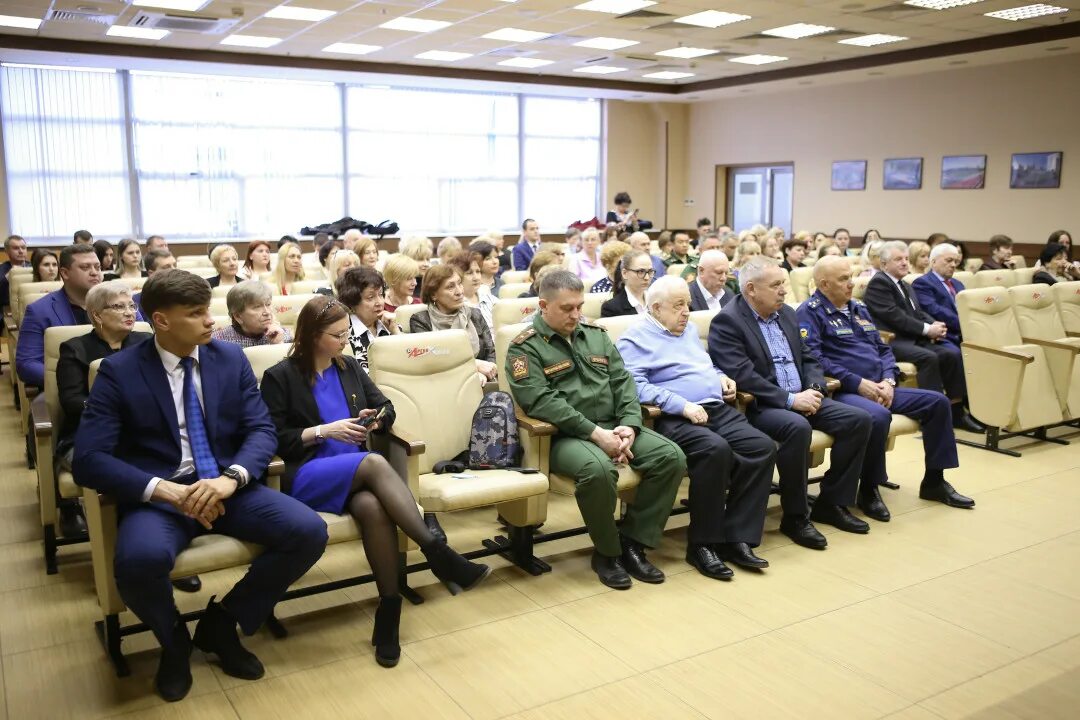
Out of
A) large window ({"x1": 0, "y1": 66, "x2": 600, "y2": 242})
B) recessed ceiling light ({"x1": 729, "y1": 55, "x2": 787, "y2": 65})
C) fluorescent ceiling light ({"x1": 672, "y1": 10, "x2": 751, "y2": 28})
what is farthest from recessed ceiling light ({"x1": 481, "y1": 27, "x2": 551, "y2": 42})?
large window ({"x1": 0, "y1": 66, "x2": 600, "y2": 242})

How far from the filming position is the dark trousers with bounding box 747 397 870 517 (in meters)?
4.14

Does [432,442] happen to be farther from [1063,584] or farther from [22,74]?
[22,74]

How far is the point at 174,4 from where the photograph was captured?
9336mm

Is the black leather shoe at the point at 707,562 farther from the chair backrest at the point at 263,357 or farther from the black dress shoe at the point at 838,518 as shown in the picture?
the chair backrest at the point at 263,357

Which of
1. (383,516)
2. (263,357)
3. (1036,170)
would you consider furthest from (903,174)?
(383,516)

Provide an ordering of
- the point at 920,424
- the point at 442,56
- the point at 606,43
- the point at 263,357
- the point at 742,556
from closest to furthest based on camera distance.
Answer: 1. the point at 263,357
2. the point at 742,556
3. the point at 920,424
4. the point at 606,43
5. the point at 442,56

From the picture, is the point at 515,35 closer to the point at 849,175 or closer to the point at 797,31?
the point at 797,31

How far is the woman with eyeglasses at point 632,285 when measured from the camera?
530 cm

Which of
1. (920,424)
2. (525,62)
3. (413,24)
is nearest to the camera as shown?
(920,424)

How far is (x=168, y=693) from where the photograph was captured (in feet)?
9.08

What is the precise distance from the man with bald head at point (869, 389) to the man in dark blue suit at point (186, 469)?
112 inches

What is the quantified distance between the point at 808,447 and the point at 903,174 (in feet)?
37.4

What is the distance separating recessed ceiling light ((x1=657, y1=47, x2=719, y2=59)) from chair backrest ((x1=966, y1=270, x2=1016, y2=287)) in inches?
237

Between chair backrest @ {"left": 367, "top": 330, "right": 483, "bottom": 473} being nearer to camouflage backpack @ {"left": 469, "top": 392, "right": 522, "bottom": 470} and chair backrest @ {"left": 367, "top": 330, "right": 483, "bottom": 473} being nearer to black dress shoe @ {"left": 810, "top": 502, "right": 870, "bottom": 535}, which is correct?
camouflage backpack @ {"left": 469, "top": 392, "right": 522, "bottom": 470}
